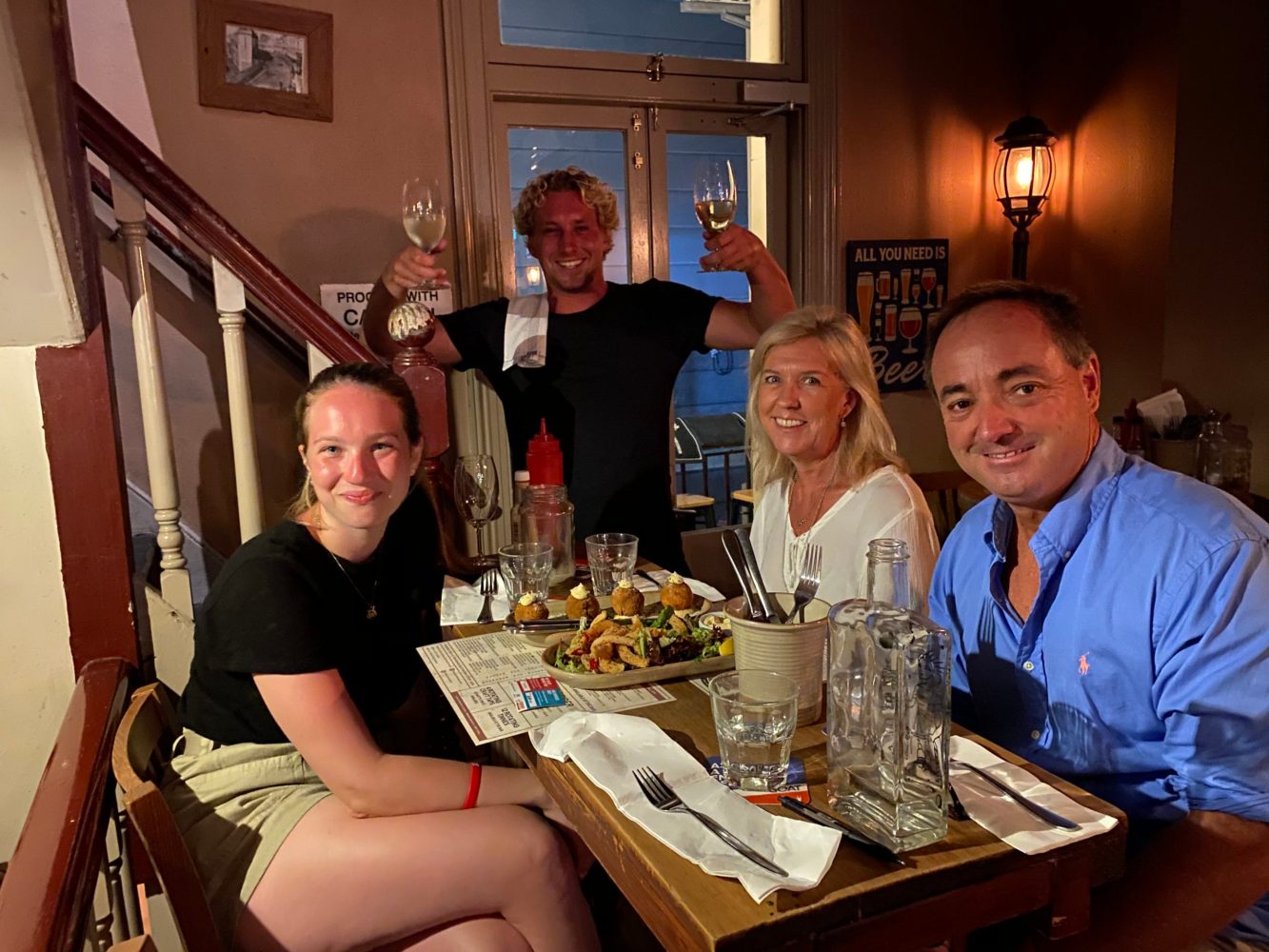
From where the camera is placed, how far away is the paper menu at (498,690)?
1211mm

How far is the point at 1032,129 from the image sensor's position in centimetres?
361

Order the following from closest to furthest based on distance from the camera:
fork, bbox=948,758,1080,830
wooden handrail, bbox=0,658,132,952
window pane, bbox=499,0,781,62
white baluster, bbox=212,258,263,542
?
fork, bbox=948,758,1080,830, wooden handrail, bbox=0,658,132,952, white baluster, bbox=212,258,263,542, window pane, bbox=499,0,781,62

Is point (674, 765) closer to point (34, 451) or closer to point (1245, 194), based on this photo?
point (34, 451)

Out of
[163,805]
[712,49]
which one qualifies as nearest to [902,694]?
[163,805]

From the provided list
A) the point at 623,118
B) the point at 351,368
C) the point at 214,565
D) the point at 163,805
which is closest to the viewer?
the point at 163,805

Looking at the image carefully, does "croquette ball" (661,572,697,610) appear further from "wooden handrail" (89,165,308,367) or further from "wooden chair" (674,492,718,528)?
"wooden chair" (674,492,718,528)

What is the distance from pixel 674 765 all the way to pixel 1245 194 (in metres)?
3.56

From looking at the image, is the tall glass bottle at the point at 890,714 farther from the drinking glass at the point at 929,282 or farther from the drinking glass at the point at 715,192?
the drinking glass at the point at 929,282

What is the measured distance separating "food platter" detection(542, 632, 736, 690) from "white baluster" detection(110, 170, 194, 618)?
108cm

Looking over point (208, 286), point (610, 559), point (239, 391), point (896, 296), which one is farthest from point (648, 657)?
point (896, 296)

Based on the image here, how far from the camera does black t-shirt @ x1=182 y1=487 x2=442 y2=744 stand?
1433 millimetres

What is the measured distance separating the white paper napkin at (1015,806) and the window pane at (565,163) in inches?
97.4

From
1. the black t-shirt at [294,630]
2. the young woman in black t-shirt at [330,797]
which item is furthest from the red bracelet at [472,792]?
the black t-shirt at [294,630]

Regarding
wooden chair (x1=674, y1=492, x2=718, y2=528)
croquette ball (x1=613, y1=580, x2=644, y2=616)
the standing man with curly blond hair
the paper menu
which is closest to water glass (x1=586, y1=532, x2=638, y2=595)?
croquette ball (x1=613, y1=580, x2=644, y2=616)
